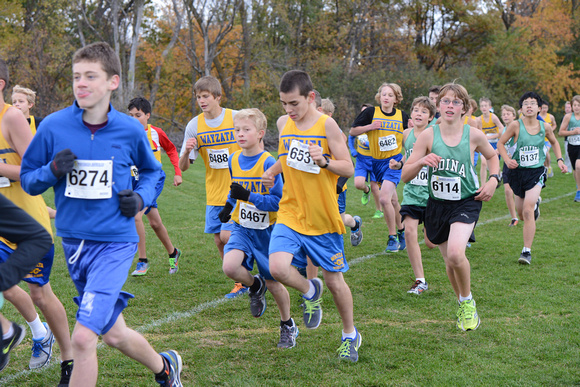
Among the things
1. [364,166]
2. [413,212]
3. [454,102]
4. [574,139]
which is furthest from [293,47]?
[454,102]

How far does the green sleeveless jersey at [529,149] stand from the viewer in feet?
27.0

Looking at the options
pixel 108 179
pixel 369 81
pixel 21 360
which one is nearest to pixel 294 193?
pixel 108 179

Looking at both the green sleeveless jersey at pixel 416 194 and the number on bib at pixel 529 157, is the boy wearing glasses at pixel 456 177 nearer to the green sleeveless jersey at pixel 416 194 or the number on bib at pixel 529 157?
the green sleeveless jersey at pixel 416 194

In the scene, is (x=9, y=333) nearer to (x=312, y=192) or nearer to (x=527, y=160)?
(x=312, y=192)

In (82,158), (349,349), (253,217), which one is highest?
(82,158)

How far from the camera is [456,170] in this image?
5.08m

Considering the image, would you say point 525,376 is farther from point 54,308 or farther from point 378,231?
point 378,231

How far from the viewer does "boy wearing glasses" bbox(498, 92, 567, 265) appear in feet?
25.8

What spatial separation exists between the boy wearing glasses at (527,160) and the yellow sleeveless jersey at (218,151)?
12.7 feet

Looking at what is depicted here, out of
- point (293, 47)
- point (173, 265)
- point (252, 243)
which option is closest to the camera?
point (252, 243)

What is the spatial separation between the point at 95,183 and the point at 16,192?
1.17 m

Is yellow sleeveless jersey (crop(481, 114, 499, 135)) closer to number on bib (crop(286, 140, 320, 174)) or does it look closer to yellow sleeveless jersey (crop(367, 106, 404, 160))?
yellow sleeveless jersey (crop(367, 106, 404, 160))

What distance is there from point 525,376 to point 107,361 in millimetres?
3159

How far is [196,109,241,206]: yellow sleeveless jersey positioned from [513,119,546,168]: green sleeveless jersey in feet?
14.5
